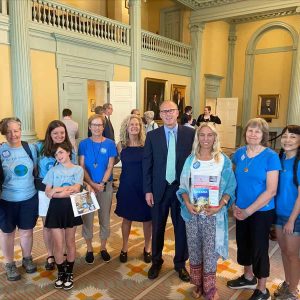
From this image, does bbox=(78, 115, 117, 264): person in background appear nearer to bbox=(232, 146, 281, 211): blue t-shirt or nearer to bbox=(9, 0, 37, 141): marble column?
bbox=(232, 146, 281, 211): blue t-shirt

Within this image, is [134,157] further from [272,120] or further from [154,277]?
[272,120]

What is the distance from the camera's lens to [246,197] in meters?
2.49

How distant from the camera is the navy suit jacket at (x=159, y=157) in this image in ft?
9.43

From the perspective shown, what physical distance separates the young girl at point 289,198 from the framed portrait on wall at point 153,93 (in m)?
8.13

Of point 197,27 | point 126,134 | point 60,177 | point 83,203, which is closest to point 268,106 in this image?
point 197,27

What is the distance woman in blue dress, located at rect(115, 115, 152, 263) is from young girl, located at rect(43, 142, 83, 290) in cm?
57

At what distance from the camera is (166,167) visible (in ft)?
9.46

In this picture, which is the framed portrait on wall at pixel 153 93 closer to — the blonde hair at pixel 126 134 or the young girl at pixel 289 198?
the blonde hair at pixel 126 134

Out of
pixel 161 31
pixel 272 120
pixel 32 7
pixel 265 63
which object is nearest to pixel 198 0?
pixel 161 31

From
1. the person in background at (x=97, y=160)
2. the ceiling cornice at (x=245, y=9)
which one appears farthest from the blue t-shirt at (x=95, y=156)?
the ceiling cornice at (x=245, y=9)

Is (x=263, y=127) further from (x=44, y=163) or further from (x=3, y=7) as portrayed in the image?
(x=3, y=7)

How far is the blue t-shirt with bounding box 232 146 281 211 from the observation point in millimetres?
2395

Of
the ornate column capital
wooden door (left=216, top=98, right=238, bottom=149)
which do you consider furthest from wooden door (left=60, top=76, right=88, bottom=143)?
wooden door (left=216, top=98, right=238, bottom=149)

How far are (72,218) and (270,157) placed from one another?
1.87 meters
